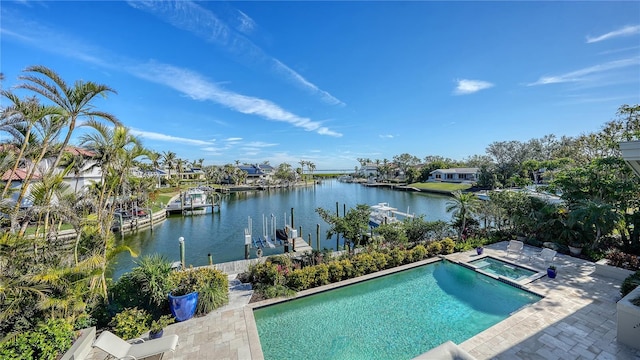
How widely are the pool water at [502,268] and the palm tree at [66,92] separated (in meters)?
13.3

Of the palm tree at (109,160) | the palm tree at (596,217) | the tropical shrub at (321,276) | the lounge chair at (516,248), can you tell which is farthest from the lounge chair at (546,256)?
the palm tree at (109,160)

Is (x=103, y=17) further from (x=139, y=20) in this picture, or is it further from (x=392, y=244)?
(x=392, y=244)

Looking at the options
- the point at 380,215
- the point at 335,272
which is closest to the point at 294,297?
the point at 335,272

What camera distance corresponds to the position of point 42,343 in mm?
4457

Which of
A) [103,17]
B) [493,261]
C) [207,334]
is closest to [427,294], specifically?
[493,261]

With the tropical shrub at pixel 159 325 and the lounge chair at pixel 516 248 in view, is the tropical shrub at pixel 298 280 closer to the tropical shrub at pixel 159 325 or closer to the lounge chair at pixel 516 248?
the tropical shrub at pixel 159 325

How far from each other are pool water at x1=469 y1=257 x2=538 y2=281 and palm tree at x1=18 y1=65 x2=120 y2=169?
1330 cm

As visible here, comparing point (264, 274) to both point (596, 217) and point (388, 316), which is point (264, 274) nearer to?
point (388, 316)

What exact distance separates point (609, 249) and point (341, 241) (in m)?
13.9

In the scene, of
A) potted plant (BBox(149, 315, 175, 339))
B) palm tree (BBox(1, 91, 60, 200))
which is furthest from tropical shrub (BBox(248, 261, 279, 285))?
palm tree (BBox(1, 91, 60, 200))

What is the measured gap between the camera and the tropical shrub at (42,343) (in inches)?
164

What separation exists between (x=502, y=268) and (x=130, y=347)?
12.1m

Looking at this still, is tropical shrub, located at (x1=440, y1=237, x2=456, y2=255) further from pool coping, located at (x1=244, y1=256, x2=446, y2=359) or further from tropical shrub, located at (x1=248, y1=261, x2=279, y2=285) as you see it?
tropical shrub, located at (x1=248, y1=261, x2=279, y2=285)

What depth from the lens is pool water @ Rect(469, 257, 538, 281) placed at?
9.30m
